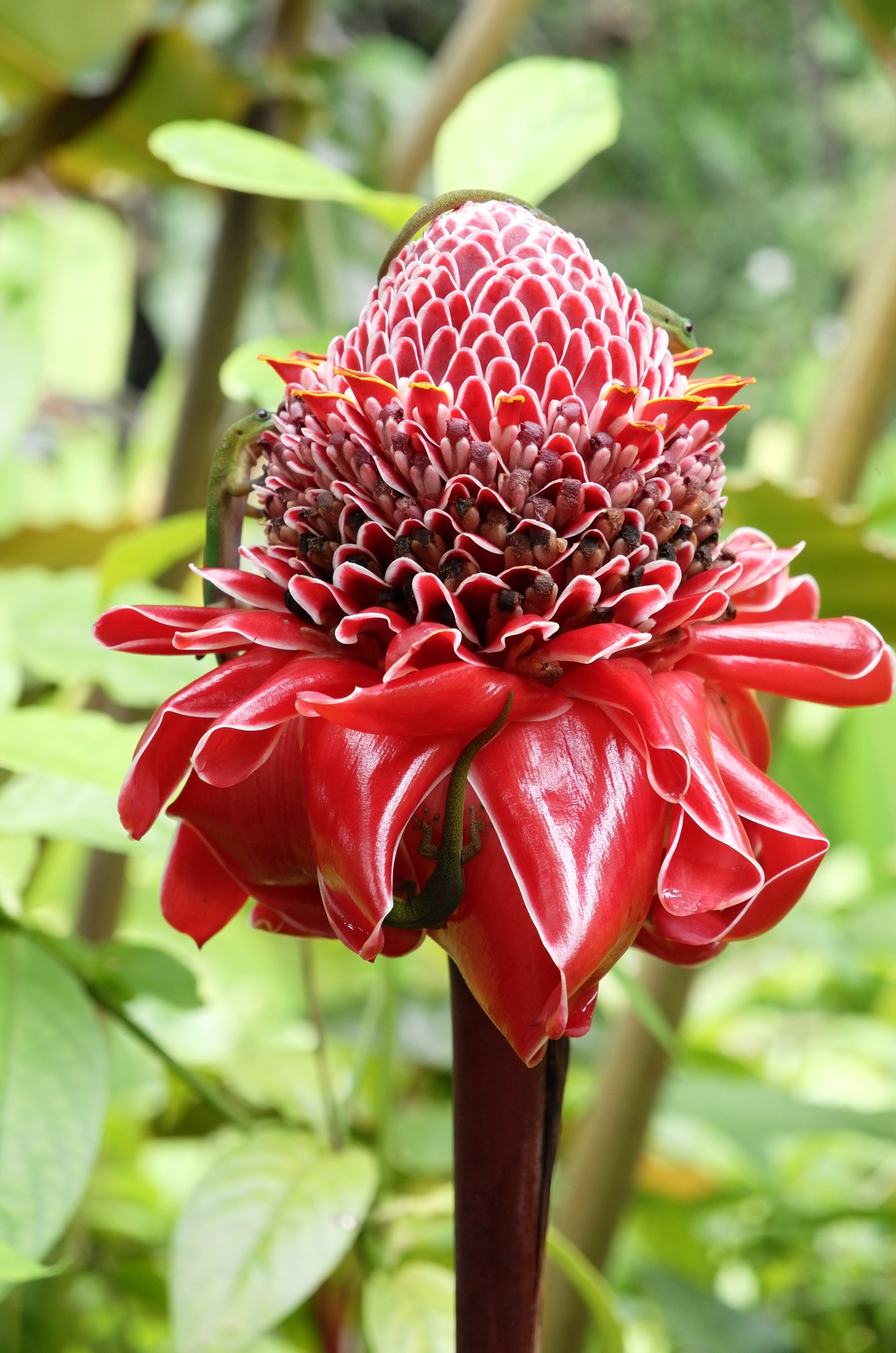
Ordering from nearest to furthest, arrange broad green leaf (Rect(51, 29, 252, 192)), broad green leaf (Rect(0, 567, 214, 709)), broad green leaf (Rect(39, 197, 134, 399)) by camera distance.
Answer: broad green leaf (Rect(0, 567, 214, 709)) → broad green leaf (Rect(51, 29, 252, 192)) → broad green leaf (Rect(39, 197, 134, 399))

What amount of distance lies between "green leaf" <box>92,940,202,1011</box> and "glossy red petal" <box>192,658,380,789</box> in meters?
0.15

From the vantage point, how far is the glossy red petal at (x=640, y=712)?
8.0 inches

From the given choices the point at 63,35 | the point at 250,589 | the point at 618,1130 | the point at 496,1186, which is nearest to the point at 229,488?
the point at 250,589

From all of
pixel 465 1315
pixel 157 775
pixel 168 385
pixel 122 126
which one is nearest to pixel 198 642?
pixel 157 775

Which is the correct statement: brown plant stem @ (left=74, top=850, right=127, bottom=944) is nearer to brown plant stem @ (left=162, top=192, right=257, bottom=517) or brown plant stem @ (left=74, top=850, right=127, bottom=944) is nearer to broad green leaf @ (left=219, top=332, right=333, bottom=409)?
brown plant stem @ (left=162, top=192, right=257, bottom=517)

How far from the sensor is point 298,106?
2.15 ft

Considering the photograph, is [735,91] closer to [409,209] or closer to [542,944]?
[409,209]

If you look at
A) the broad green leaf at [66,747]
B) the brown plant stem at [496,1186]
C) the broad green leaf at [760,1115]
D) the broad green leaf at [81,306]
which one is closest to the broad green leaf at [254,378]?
the broad green leaf at [66,747]

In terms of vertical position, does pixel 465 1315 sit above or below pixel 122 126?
below

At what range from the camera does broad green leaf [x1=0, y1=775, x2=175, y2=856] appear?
32 cm

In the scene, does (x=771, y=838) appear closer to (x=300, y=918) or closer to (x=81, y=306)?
(x=300, y=918)

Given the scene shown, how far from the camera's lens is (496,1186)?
0.22m

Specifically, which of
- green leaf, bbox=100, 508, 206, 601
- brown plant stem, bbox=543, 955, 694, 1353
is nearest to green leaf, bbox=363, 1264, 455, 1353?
brown plant stem, bbox=543, 955, 694, 1353

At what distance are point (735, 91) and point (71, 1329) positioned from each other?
2623 millimetres
